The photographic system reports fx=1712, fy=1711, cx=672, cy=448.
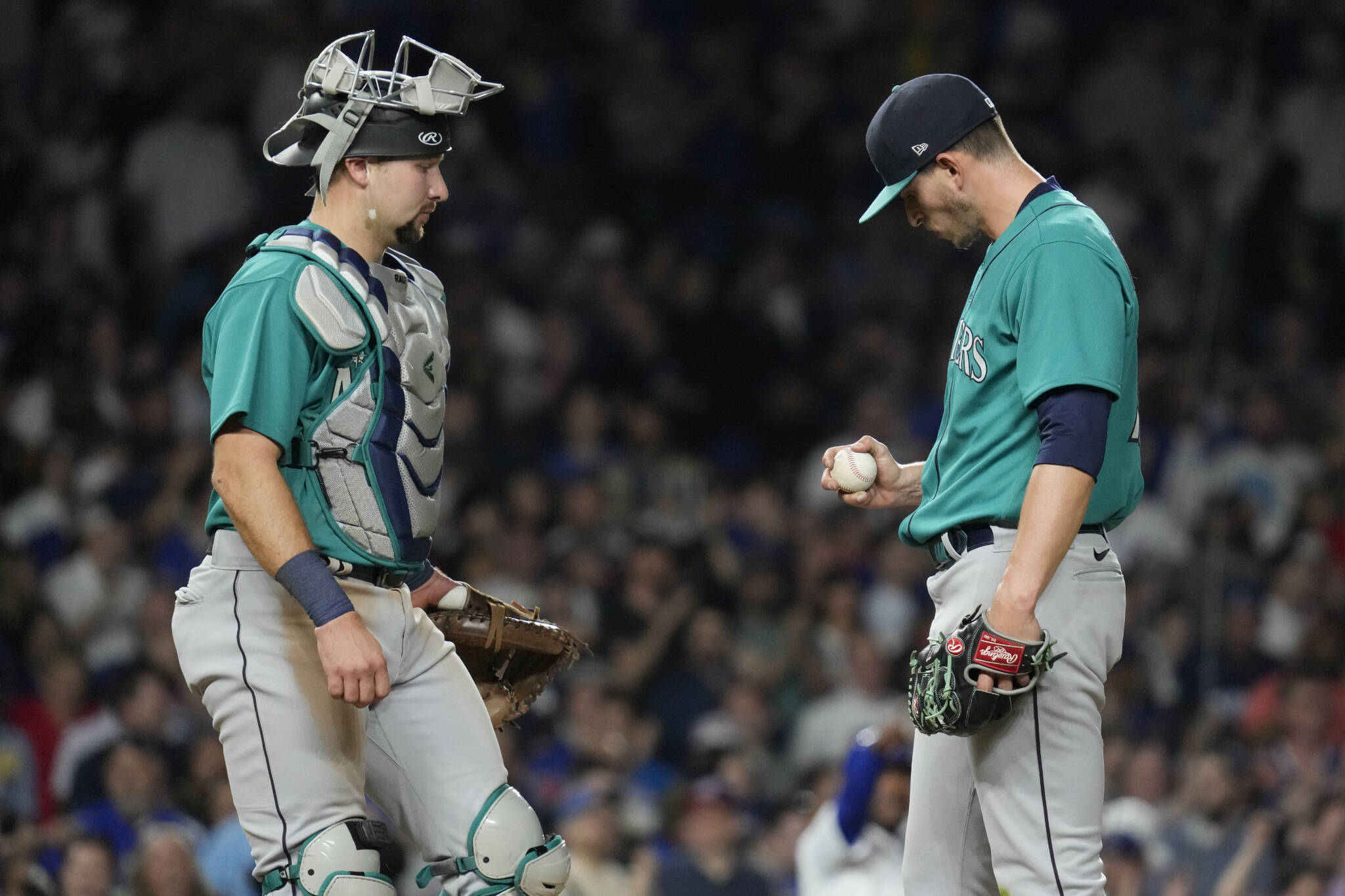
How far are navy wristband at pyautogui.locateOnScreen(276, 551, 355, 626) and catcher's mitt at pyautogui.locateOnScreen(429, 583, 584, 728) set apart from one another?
619mm

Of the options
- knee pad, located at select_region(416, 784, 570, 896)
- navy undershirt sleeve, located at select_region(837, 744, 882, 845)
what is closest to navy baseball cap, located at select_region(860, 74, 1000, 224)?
knee pad, located at select_region(416, 784, 570, 896)

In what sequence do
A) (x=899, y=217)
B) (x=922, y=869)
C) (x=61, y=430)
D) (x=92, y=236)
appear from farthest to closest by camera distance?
(x=899, y=217)
(x=92, y=236)
(x=61, y=430)
(x=922, y=869)

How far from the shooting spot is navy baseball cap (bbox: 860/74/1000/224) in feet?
10.8

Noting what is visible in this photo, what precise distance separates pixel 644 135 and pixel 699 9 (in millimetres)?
1372

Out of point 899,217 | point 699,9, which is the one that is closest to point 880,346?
point 899,217

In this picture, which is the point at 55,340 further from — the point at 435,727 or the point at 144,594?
the point at 435,727

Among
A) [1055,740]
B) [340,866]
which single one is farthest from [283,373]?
[1055,740]

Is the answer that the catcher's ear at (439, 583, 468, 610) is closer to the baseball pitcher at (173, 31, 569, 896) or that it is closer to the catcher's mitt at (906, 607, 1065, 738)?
the baseball pitcher at (173, 31, 569, 896)

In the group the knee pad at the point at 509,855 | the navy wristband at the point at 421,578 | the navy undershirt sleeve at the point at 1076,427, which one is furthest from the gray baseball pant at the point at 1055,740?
the navy wristband at the point at 421,578

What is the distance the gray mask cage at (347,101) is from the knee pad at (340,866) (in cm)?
126

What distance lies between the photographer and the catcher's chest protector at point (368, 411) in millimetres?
3285

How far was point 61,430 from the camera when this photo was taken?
8.55 metres

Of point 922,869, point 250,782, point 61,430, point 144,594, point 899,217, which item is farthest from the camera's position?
point 899,217

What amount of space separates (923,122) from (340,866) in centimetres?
177
